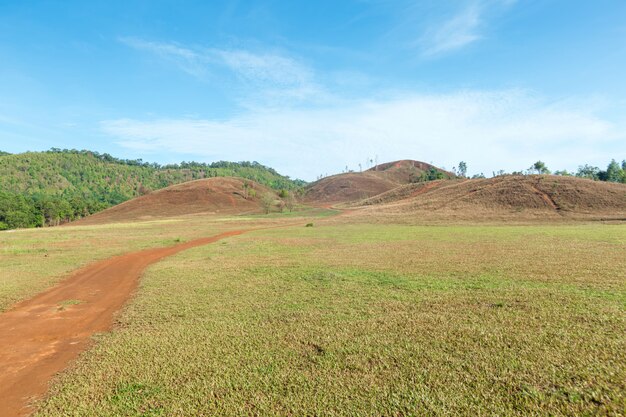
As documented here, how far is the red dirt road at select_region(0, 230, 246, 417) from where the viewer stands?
7.60m

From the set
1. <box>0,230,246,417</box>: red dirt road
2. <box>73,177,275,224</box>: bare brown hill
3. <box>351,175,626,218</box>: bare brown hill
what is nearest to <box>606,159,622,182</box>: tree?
<box>351,175,626,218</box>: bare brown hill

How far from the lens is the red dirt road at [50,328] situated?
24.9 feet

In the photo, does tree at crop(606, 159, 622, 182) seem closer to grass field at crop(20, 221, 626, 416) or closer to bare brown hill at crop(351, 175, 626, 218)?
bare brown hill at crop(351, 175, 626, 218)

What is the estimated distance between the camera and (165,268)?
21.0 meters

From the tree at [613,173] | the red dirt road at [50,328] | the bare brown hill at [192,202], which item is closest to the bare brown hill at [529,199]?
the tree at [613,173]

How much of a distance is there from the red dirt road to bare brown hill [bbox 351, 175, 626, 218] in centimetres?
6670

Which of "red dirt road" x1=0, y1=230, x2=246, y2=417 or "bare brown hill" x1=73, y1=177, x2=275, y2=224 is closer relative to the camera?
"red dirt road" x1=0, y1=230, x2=246, y2=417

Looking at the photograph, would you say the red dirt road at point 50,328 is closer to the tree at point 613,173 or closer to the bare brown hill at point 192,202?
the bare brown hill at point 192,202

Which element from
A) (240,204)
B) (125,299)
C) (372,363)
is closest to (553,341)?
(372,363)

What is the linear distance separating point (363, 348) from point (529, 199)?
8573 cm

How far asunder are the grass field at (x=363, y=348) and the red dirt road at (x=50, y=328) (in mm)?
625

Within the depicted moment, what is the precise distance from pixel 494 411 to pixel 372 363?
2679mm

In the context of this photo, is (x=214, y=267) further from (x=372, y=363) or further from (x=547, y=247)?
(x=547, y=247)

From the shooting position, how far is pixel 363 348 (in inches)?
347
